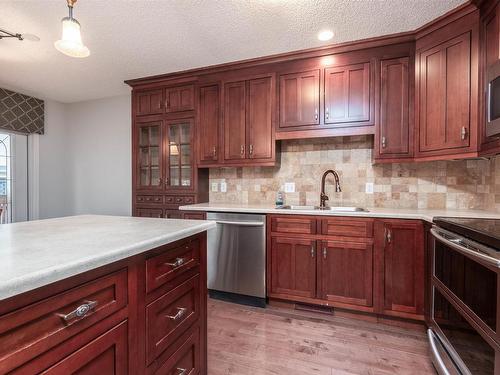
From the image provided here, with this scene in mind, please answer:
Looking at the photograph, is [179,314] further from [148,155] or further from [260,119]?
[148,155]

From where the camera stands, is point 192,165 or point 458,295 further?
point 192,165

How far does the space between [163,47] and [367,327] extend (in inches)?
123

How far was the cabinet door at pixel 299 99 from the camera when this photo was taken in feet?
8.88

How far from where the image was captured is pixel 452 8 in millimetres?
2053

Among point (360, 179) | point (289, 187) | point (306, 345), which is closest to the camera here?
point (306, 345)

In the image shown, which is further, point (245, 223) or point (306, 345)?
point (245, 223)

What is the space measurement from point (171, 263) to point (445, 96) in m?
2.43

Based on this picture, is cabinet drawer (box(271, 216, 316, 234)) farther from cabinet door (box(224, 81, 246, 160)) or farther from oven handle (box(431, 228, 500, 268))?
oven handle (box(431, 228, 500, 268))

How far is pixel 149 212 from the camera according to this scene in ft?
11.2

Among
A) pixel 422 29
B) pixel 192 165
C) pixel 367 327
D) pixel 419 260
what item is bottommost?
pixel 367 327

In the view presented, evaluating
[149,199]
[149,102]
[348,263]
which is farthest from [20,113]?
[348,263]

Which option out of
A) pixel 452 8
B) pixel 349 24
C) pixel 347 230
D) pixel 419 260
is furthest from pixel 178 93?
pixel 419 260

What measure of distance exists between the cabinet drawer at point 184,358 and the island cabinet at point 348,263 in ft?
4.21

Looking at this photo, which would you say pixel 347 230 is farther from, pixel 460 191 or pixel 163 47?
pixel 163 47
